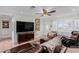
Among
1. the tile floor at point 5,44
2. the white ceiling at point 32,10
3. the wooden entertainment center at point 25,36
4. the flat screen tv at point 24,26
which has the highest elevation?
the white ceiling at point 32,10

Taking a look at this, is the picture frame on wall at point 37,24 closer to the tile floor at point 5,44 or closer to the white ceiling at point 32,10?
the white ceiling at point 32,10

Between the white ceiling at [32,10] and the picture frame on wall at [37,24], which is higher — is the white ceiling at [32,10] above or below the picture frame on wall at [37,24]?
above

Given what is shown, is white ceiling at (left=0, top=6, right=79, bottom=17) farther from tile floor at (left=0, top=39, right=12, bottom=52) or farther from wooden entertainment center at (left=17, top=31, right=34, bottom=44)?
tile floor at (left=0, top=39, right=12, bottom=52)

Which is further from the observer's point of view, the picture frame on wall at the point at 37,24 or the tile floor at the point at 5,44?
the picture frame on wall at the point at 37,24

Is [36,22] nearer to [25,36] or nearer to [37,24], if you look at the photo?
[37,24]

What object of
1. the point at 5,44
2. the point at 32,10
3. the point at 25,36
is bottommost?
the point at 5,44

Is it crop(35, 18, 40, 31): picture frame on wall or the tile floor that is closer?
the tile floor

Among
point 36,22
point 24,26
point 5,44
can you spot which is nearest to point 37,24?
point 36,22

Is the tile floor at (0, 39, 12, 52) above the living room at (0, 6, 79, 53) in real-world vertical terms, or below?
below

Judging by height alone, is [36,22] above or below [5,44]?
above

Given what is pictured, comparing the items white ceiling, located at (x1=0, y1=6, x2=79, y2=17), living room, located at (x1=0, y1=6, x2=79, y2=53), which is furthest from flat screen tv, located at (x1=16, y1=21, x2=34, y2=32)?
white ceiling, located at (x1=0, y1=6, x2=79, y2=17)

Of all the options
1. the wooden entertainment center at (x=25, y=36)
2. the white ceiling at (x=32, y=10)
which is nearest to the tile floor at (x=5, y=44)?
the wooden entertainment center at (x=25, y=36)

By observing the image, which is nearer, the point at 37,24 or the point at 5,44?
the point at 5,44
